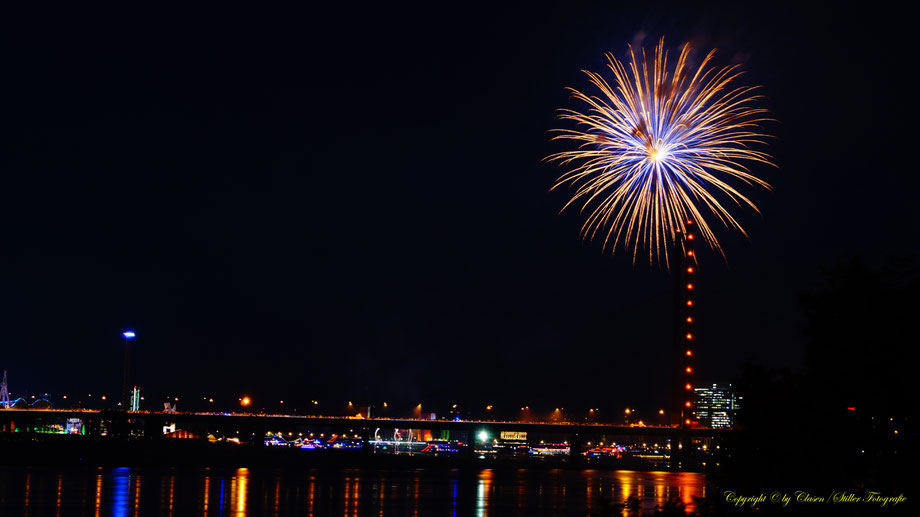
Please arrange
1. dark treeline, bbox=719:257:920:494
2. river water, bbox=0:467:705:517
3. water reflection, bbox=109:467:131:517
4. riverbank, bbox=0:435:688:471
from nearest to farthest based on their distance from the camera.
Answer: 1. dark treeline, bbox=719:257:920:494
2. water reflection, bbox=109:467:131:517
3. river water, bbox=0:467:705:517
4. riverbank, bbox=0:435:688:471

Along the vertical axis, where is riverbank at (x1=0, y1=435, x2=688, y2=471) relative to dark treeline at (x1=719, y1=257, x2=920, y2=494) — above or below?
below

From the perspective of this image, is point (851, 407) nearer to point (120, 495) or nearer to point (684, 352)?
point (120, 495)

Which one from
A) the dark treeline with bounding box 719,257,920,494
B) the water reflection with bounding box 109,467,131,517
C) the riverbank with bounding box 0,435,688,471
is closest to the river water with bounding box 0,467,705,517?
the water reflection with bounding box 109,467,131,517

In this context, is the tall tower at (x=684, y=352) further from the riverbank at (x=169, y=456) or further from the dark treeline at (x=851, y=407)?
the dark treeline at (x=851, y=407)

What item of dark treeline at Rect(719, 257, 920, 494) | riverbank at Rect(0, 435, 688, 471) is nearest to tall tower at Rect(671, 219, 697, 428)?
riverbank at Rect(0, 435, 688, 471)

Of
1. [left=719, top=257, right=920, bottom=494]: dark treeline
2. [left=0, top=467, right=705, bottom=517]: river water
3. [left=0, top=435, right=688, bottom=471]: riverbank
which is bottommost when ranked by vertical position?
[left=0, top=435, right=688, bottom=471]: riverbank

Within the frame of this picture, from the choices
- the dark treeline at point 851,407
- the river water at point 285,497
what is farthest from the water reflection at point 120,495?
the dark treeline at point 851,407

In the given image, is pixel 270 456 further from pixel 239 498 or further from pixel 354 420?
pixel 239 498

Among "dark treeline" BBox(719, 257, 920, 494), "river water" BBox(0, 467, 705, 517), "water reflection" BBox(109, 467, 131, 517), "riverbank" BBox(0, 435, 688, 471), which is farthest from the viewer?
"riverbank" BBox(0, 435, 688, 471)

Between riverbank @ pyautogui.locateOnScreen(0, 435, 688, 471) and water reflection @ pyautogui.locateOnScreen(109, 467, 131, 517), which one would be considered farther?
riverbank @ pyautogui.locateOnScreen(0, 435, 688, 471)

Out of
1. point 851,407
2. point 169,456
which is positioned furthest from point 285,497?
point 169,456

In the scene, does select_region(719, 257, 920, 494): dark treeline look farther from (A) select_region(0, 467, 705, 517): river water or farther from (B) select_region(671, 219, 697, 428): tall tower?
(B) select_region(671, 219, 697, 428): tall tower
